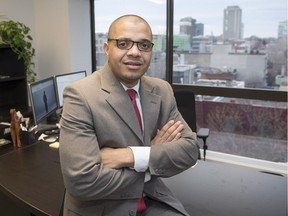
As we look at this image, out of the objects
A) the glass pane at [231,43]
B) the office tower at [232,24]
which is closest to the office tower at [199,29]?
the glass pane at [231,43]

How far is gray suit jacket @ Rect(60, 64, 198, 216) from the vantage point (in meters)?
1.10

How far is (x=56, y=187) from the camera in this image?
148 cm

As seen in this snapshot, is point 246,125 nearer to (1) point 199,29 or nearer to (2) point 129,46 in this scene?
(1) point 199,29

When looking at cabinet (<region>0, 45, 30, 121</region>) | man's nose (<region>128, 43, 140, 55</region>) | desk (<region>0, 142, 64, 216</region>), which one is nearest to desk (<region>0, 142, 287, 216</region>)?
desk (<region>0, 142, 64, 216</region>)

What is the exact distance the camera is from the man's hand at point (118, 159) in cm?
117

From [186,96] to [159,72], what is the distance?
3.42 ft

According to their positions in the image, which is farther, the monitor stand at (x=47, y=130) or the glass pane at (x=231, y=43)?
the glass pane at (x=231, y=43)

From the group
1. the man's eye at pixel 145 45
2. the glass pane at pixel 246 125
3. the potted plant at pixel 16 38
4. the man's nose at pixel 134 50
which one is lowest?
the glass pane at pixel 246 125

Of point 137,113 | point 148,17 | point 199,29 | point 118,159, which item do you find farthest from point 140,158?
point 148,17

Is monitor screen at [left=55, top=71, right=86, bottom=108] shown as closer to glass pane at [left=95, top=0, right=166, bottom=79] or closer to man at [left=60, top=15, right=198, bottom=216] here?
glass pane at [left=95, top=0, right=166, bottom=79]

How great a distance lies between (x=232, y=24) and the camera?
3.01 metres

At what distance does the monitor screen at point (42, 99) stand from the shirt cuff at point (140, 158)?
1.32 m

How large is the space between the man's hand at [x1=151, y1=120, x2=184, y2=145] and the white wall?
2532 mm

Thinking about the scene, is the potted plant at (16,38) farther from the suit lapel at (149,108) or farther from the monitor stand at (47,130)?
the suit lapel at (149,108)
